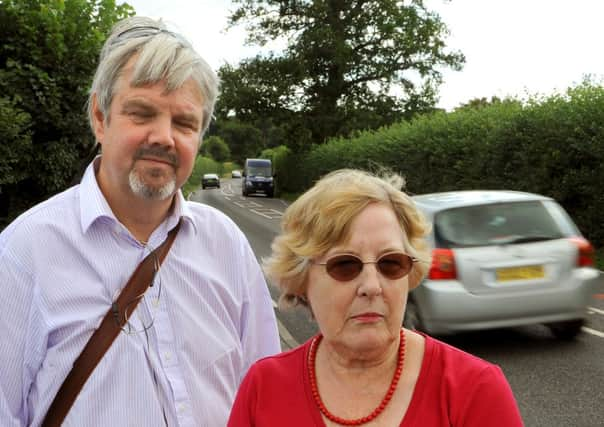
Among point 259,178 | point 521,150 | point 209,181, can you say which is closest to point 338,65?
point 259,178

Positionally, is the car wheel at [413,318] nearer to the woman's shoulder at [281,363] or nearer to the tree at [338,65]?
the woman's shoulder at [281,363]

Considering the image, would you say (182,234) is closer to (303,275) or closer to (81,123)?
(303,275)

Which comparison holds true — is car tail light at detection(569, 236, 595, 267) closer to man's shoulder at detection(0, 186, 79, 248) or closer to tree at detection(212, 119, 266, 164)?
man's shoulder at detection(0, 186, 79, 248)

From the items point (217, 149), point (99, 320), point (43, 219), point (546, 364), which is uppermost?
point (43, 219)

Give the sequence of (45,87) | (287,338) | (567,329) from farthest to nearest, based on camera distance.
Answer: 1. (45,87)
2. (287,338)
3. (567,329)

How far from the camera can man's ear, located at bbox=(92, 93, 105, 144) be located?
2098mm

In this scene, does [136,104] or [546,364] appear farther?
[546,364]

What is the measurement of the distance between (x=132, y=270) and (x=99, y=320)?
17 cm

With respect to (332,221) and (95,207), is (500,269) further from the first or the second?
(95,207)

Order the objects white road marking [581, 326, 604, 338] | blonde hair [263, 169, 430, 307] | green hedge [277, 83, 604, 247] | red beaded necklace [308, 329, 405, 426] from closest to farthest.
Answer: red beaded necklace [308, 329, 405, 426]
blonde hair [263, 169, 430, 307]
white road marking [581, 326, 604, 338]
green hedge [277, 83, 604, 247]

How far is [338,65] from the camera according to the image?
35.4 m

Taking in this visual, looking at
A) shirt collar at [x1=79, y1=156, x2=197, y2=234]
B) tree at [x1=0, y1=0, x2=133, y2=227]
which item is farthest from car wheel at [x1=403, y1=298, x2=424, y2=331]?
shirt collar at [x1=79, y1=156, x2=197, y2=234]

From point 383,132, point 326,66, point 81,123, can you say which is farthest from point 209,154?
point 81,123

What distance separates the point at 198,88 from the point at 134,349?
814mm
